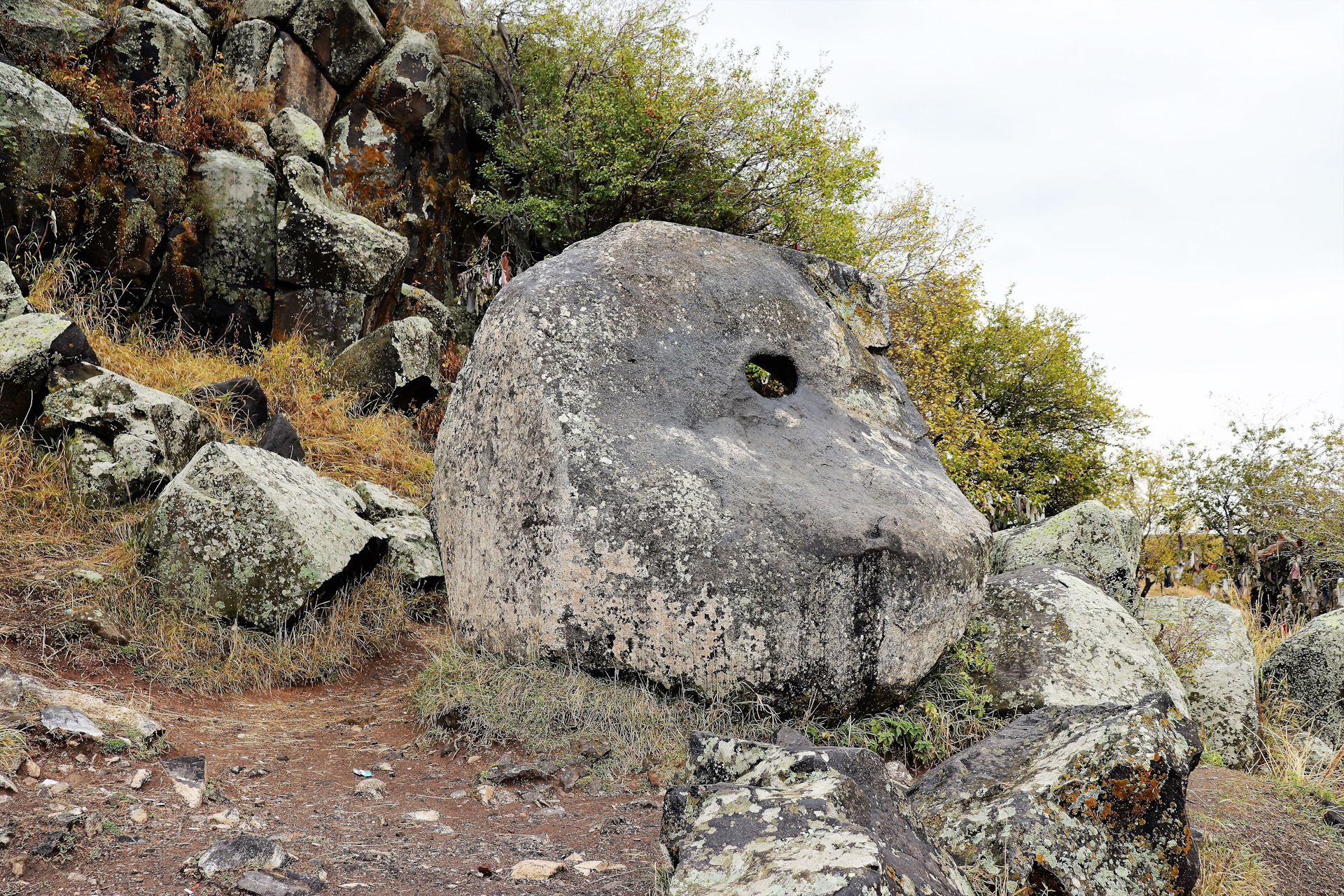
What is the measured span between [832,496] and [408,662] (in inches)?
136

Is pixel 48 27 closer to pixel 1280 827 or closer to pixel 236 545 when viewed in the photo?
pixel 236 545

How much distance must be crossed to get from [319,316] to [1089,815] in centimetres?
1001

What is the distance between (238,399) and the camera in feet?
27.1

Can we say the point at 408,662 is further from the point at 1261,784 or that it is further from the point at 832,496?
the point at 1261,784

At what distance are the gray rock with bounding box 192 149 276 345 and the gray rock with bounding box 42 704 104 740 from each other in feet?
23.0

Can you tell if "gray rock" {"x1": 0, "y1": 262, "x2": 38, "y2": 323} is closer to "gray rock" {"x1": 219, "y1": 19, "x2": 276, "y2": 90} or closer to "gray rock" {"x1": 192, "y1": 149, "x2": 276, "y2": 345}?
"gray rock" {"x1": 192, "y1": 149, "x2": 276, "y2": 345}

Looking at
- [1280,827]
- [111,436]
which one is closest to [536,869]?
[1280,827]

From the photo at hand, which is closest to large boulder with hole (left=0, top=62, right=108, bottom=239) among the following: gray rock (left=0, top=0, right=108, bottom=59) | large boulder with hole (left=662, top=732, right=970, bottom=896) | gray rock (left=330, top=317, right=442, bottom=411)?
gray rock (left=0, top=0, right=108, bottom=59)

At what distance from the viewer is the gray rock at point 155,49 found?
33.2ft

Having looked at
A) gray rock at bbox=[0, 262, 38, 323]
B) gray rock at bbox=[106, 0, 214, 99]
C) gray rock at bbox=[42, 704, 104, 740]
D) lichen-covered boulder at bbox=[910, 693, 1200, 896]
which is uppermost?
gray rock at bbox=[106, 0, 214, 99]

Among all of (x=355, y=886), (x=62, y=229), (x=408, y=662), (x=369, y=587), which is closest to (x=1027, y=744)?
(x=355, y=886)

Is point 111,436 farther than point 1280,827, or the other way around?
point 111,436

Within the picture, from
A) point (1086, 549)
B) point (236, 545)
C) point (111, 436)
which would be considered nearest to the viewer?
point (236, 545)

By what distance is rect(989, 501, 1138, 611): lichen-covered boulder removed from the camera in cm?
750
